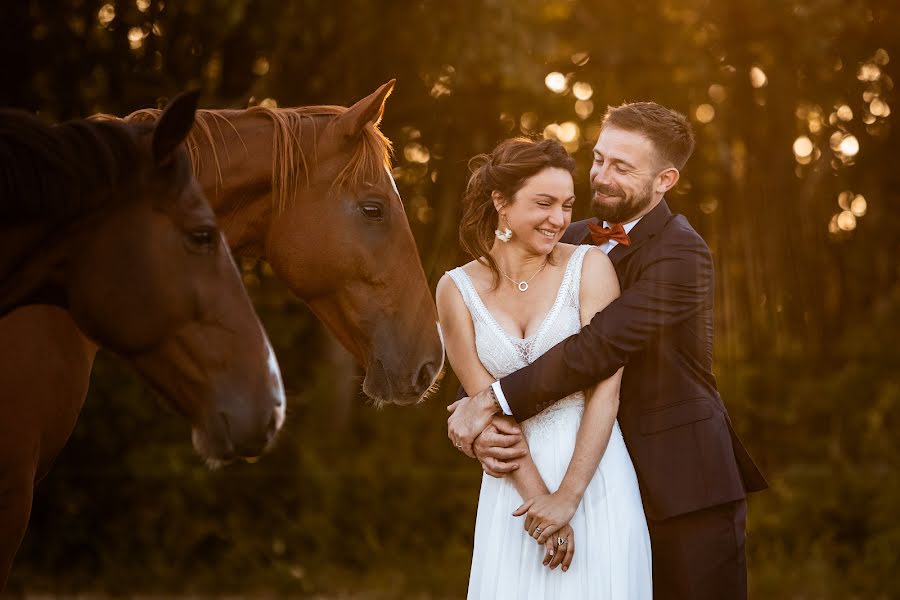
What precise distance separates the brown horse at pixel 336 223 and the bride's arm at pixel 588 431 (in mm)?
695

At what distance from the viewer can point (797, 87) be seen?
7922 mm

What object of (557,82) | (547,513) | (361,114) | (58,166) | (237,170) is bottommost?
(547,513)

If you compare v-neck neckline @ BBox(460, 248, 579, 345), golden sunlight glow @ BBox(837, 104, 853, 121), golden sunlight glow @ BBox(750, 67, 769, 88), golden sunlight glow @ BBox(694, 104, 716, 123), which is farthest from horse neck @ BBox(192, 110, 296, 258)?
golden sunlight glow @ BBox(837, 104, 853, 121)

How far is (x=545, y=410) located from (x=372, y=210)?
100 cm

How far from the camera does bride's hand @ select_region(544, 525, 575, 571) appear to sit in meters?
2.93

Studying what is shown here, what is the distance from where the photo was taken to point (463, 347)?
3150 millimetres

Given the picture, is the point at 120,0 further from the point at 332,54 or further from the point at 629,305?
the point at 629,305

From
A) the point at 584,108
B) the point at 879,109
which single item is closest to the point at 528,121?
the point at 584,108

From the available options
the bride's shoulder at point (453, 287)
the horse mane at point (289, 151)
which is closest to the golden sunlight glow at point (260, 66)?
the horse mane at point (289, 151)

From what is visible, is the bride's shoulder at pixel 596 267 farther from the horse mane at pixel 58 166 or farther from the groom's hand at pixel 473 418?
the horse mane at pixel 58 166

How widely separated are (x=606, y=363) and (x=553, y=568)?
637 millimetres

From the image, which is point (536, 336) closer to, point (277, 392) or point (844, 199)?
point (277, 392)

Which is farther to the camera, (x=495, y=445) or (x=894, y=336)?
(x=894, y=336)

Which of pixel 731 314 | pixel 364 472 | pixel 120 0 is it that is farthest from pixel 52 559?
pixel 731 314
